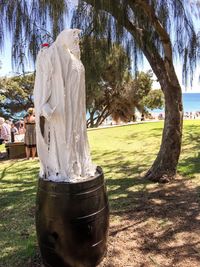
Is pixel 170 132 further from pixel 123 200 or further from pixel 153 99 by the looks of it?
pixel 153 99

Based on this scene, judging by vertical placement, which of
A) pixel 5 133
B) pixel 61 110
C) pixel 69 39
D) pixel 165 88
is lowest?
pixel 5 133

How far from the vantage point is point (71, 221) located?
2.36 metres

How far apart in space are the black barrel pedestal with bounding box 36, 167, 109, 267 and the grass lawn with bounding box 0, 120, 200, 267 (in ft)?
1.13

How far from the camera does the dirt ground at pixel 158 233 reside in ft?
9.02

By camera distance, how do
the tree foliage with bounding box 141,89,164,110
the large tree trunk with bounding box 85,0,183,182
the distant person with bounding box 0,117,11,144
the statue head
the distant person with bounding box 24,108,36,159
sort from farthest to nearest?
the tree foliage with bounding box 141,89,164,110 → the distant person with bounding box 0,117,11,144 → the distant person with bounding box 24,108,36,159 → the large tree trunk with bounding box 85,0,183,182 → the statue head

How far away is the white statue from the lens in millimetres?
2398

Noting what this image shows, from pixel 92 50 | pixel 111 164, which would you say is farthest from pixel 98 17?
pixel 111 164

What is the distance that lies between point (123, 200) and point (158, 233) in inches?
41.0

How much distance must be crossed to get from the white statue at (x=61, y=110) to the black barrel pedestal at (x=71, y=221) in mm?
95

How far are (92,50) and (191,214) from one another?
8.53 ft

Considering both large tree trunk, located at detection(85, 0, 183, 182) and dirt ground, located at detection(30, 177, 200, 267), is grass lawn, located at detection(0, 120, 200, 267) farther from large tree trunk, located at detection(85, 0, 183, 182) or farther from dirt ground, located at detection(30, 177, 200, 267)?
large tree trunk, located at detection(85, 0, 183, 182)

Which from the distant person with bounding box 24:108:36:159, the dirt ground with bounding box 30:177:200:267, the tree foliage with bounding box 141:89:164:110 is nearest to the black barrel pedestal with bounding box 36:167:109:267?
the dirt ground with bounding box 30:177:200:267

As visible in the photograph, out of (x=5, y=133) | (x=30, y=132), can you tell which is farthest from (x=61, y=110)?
(x=5, y=133)

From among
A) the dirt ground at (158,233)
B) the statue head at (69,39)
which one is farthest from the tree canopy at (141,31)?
the statue head at (69,39)
